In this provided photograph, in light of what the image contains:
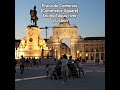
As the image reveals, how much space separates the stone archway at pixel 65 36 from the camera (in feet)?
394

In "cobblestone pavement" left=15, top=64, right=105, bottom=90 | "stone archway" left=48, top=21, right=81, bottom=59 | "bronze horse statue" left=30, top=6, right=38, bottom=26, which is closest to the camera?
"cobblestone pavement" left=15, top=64, right=105, bottom=90

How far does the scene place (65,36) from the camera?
398ft

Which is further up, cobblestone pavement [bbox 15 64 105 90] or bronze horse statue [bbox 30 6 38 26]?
bronze horse statue [bbox 30 6 38 26]

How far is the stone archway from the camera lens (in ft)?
394

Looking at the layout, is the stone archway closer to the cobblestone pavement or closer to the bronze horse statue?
the bronze horse statue

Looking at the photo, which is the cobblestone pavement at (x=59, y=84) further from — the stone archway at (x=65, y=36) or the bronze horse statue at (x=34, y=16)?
the stone archway at (x=65, y=36)

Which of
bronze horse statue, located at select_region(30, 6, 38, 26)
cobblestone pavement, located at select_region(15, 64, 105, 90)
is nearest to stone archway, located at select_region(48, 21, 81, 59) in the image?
bronze horse statue, located at select_region(30, 6, 38, 26)

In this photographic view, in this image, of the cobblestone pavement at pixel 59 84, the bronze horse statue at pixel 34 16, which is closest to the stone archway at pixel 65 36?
the bronze horse statue at pixel 34 16

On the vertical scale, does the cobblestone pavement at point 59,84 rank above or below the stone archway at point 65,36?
below

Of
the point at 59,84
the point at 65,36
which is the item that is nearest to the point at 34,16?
the point at 59,84

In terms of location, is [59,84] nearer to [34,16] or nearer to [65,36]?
[34,16]

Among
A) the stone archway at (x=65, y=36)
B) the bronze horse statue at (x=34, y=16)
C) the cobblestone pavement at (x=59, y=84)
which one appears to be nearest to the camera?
the cobblestone pavement at (x=59, y=84)
